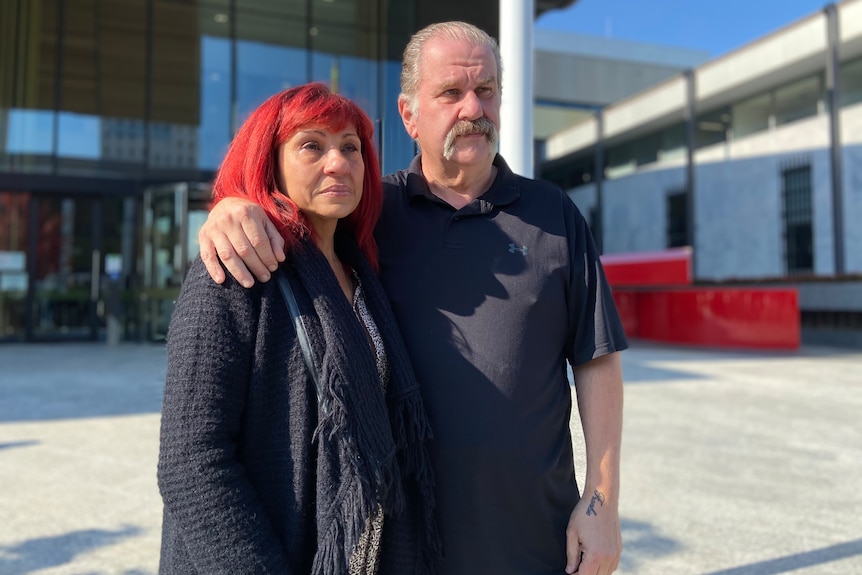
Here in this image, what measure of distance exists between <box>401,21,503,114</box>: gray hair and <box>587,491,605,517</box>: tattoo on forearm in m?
1.02

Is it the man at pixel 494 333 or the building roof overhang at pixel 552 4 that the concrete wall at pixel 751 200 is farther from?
the man at pixel 494 333

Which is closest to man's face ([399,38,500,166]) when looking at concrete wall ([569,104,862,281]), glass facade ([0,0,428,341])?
glass facade ([0,0,428,341])

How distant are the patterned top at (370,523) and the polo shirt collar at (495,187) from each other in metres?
0.35

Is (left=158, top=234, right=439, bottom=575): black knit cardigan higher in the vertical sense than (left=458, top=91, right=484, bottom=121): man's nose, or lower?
lower

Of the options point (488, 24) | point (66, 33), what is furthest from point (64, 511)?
point (66, 33)

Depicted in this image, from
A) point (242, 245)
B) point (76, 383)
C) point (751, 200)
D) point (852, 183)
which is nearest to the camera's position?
point (242, 245)

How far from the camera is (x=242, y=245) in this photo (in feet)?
3.86

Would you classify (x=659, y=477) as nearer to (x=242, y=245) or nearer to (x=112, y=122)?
(x=242, y=245)

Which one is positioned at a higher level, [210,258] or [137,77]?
[137,77]

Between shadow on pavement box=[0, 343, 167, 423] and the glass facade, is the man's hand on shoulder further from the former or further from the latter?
the glass facade

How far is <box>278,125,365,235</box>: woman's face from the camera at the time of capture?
4.37ft

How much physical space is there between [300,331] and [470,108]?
0.72 meters

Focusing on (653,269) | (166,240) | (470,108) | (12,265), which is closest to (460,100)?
(470,108)

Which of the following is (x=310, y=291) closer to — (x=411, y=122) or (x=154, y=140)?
(x=411, y=122)
